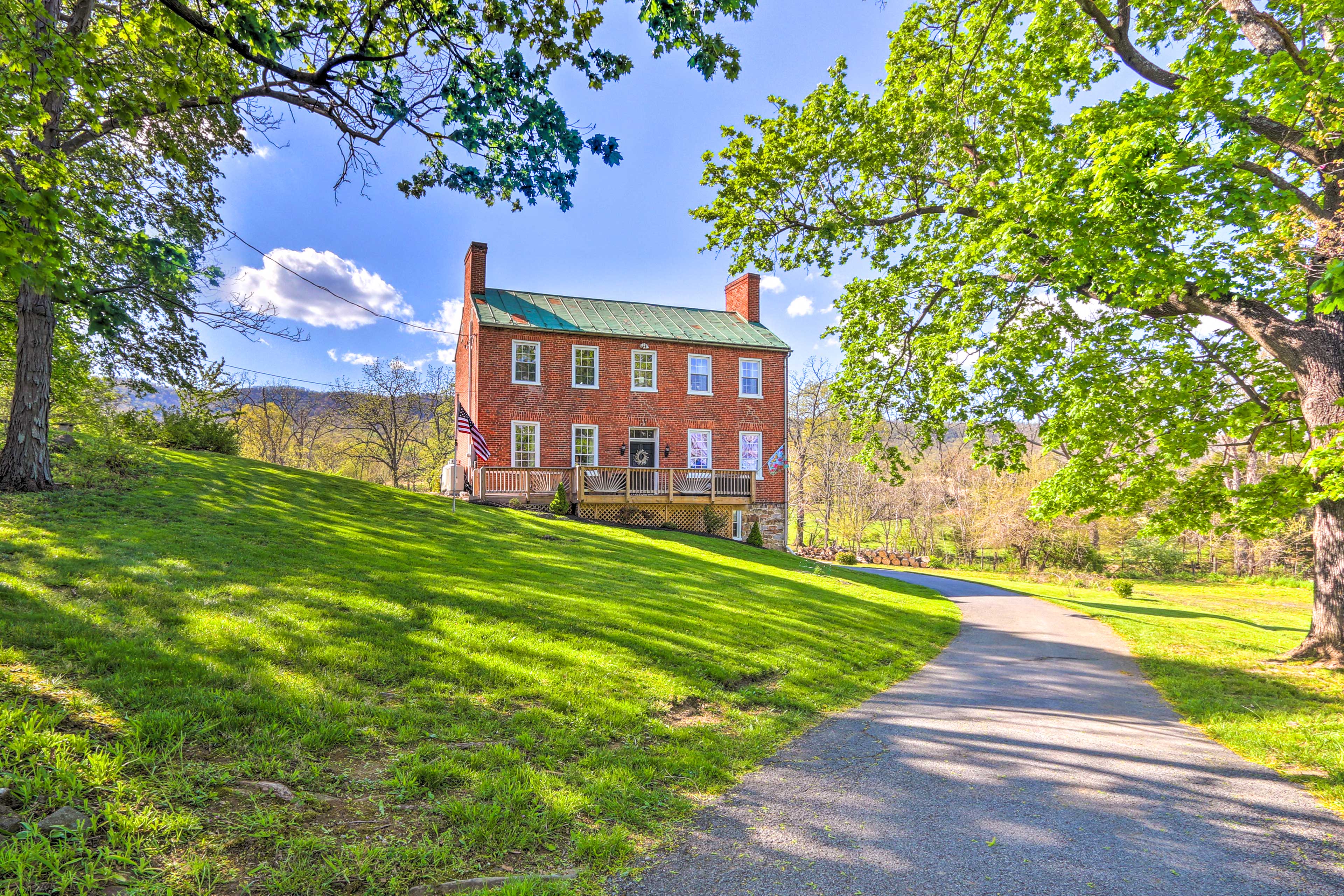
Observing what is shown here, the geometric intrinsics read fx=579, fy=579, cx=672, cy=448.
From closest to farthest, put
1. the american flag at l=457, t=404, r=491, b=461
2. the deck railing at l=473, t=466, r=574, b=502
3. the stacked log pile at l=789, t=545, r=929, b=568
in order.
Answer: the american flag at l=457, t=404, r=491, b=461 → the deck railing at l=473, t=466, r=574, b=502 → the stacked log pile at l=789, t=545, r=929, b=568

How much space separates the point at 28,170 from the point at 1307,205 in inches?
574

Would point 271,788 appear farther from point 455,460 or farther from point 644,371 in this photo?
point 455,460

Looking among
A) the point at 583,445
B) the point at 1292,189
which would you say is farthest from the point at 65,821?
the point at 583,445

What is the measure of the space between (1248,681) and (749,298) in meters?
20.9

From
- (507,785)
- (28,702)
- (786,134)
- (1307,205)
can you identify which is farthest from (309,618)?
(1307,205)

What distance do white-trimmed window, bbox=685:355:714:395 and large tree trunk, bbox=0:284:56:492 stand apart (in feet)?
56.7

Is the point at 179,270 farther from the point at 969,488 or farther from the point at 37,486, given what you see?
the point at 969,488

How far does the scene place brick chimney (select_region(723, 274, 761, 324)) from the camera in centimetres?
2556

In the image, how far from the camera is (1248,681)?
7633 mm

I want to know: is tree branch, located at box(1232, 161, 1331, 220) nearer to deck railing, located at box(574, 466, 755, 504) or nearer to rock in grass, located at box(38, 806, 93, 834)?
rock in grass, located at box(38, 806, 93, 834)

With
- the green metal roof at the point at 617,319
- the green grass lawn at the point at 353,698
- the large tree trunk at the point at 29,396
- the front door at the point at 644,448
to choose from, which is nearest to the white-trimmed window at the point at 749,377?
the green metal roof at the point at 617,319

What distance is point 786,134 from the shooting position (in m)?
10.3

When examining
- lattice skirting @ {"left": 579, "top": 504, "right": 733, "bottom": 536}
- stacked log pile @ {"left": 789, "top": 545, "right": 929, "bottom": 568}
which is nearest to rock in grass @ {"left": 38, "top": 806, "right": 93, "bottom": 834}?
lattice skirting @ {"left": 579, "top": 504, "right": 733, "bottom": 536}

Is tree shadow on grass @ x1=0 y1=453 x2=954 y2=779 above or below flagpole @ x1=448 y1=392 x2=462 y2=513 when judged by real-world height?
below
